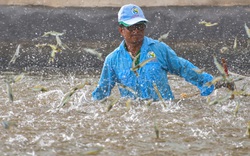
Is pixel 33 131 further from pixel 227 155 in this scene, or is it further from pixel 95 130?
A: pixel 227 155

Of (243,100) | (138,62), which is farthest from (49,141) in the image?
(243,100)

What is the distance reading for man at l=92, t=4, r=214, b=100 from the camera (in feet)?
27.0

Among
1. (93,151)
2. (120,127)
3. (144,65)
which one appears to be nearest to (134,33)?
(144,65)

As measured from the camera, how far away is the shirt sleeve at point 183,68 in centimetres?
830

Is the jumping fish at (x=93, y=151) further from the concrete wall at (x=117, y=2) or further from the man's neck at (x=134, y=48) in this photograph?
the concrete wall at (x=117, y=2)

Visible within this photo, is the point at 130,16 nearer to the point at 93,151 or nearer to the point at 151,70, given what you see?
the point at 151,70

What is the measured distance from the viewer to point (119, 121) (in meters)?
7.92

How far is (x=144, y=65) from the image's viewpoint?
324 inches

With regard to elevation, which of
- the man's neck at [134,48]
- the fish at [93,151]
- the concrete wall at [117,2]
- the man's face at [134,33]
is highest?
the concrete wall at [117,2]

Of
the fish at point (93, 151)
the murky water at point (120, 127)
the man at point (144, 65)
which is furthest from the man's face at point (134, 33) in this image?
the fish at point (93, 151)

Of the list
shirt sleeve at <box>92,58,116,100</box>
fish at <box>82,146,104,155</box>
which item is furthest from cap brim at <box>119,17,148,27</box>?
fish at <box>82,146,104,155</box>

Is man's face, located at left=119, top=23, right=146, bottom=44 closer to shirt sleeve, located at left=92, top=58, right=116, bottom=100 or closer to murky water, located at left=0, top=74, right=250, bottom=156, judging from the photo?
shirt sleeve, located at left=92, top=58, right=116, bottom=100

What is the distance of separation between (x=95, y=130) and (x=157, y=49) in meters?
1.23

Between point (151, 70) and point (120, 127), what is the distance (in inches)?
33.6
